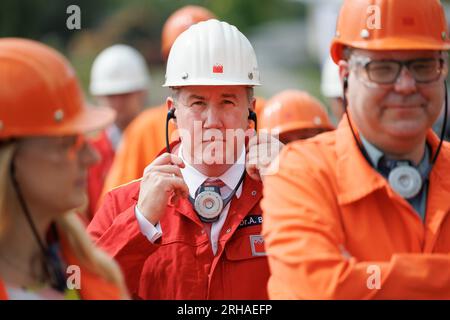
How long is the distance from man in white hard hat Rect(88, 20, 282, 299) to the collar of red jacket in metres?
0.63

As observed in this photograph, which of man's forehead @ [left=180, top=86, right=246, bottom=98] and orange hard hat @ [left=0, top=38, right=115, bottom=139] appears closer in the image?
orange hard hat @ [left=0, top=38, right=115, bottom=139]

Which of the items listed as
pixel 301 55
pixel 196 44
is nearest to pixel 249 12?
pixel 301 55

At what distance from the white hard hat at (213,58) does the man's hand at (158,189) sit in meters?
0.48

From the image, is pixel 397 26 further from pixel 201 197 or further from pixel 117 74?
pixel 117 74

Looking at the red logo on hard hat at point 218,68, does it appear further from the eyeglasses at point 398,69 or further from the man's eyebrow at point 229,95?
the eyeglasses at point 398,69

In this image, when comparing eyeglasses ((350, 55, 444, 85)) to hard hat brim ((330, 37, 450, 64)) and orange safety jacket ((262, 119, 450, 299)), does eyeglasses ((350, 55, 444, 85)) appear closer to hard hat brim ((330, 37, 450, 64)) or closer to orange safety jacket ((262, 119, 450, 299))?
hard hat brim ((330, 37, 450, 64))

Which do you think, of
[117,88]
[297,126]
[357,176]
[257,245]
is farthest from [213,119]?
[117,88]

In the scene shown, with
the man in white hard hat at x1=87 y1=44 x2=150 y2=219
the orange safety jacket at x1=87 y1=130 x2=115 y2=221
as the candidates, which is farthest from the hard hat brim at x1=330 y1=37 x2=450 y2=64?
the man in white hard hat at x1=87 y1=44 x2=150 y2=219

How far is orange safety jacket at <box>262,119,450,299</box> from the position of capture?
4.78m

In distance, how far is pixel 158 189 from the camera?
18.5ft

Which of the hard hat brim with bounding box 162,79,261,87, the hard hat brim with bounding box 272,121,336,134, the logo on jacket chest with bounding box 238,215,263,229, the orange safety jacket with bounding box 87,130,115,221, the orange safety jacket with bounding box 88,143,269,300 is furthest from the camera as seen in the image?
the orange safety jacket with bounding box 87,130,115,221

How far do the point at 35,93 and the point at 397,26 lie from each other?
1466 millimetres

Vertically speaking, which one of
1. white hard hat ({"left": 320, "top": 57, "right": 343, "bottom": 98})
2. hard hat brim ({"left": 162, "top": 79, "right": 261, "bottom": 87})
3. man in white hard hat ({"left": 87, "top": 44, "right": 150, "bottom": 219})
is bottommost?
man in white hard hat ({"left": 87, "top": 44, "right": 150, "bottom": 219})

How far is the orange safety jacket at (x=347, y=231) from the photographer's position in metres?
4.78
